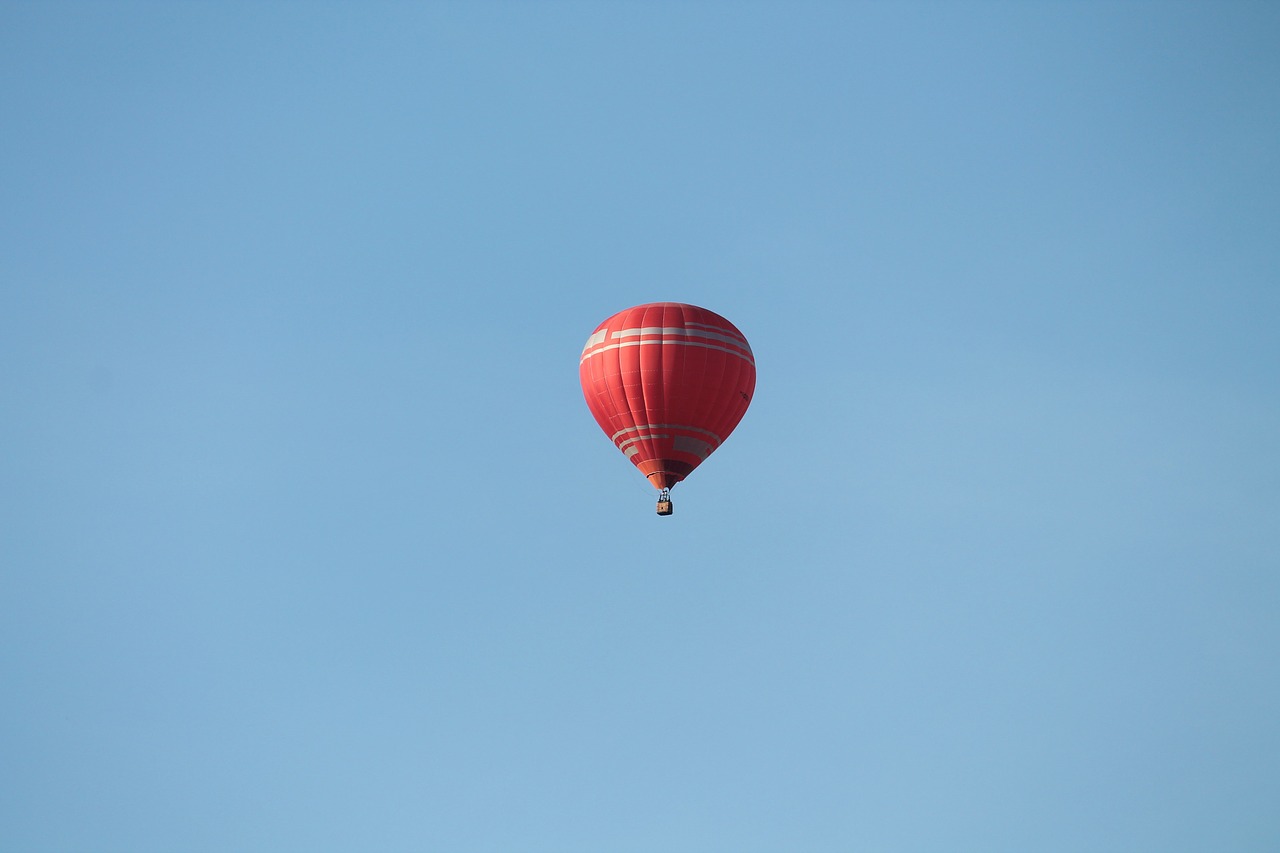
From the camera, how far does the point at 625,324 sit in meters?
56.6

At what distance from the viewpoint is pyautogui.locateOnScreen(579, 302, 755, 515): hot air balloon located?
55.8m

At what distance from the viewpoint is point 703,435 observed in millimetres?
56781

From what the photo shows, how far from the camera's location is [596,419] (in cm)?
5759

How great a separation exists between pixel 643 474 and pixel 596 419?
7.05ft

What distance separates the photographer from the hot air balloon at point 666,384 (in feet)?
183

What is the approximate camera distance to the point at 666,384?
183ft

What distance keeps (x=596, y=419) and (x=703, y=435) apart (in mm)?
3220

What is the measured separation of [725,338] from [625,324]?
289 cm

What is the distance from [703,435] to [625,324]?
3.88m

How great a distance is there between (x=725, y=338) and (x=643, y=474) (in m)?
4.56
